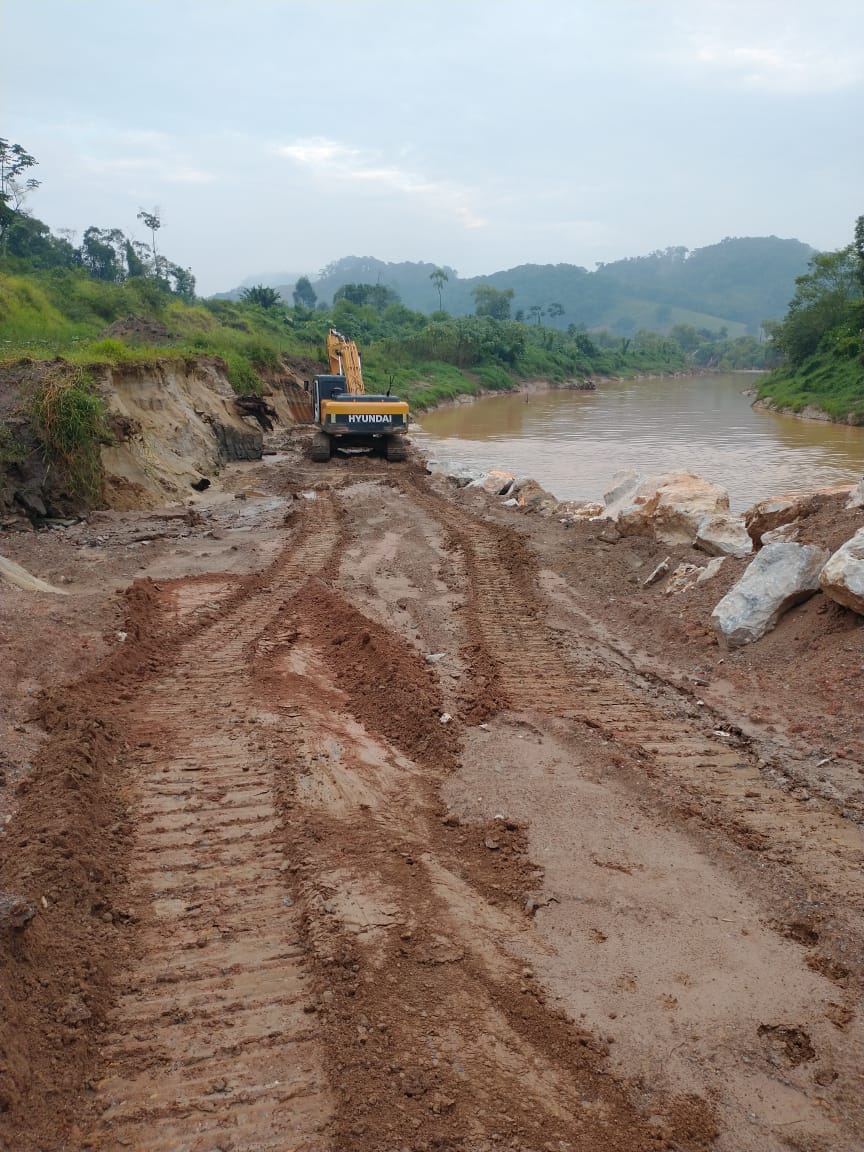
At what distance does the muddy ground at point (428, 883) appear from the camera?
2684 millimetres

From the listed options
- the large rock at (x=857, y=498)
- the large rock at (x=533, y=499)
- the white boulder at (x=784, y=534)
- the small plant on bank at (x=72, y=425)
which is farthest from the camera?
the large rock at (x=533, y=499)

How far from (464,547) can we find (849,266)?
173ft

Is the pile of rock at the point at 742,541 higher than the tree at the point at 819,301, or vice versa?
the tree at the point at 819,301

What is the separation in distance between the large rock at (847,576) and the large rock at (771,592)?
0.38m

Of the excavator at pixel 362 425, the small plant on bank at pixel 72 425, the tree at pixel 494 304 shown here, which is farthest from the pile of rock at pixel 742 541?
the tree at pixel 494 304

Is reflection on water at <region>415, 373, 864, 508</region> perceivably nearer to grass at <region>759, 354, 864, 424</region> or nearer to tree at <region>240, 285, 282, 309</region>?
grass at <region>759, 354, 864, 424</region>

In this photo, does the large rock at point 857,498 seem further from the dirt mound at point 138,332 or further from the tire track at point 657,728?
the dirt mound at point 138,332

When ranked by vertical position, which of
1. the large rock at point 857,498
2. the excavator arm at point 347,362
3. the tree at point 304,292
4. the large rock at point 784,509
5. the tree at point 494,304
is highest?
the tree at point 304,292

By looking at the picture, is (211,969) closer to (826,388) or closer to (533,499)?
(533,499)

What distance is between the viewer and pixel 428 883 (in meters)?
3.79

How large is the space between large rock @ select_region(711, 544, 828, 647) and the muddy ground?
0.50 feet

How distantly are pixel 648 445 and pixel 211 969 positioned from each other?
89.9 ft

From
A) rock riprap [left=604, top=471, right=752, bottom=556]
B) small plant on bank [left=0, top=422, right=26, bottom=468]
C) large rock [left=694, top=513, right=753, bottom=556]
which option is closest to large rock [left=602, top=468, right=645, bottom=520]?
rock riprap [left=604, top=471, right=752, bottom=556]

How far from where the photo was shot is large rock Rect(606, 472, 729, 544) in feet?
32.1
